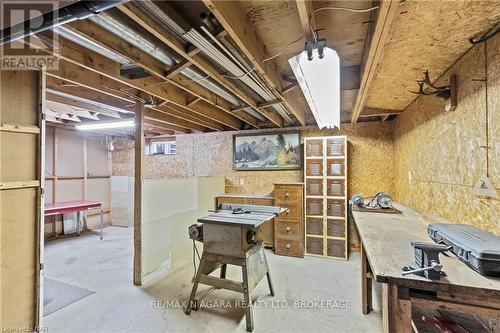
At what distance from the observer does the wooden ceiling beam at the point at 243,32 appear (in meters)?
1.31

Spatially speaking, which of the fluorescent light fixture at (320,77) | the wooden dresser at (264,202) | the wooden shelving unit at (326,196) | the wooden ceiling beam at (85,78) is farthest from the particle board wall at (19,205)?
the wooden shelving unit at (326,196)

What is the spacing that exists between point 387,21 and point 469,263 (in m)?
1.27

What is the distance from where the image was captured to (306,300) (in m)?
2.68

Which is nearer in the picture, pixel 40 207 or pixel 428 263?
pixel 428 263

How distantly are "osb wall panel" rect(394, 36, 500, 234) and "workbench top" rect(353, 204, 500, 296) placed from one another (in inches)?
12.9

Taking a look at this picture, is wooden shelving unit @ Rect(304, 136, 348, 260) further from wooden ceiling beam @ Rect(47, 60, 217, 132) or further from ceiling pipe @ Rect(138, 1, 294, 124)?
wooden ceiling beam @ Rect(47, 60, 217, 132)

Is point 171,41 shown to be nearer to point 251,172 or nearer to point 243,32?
point 243,32

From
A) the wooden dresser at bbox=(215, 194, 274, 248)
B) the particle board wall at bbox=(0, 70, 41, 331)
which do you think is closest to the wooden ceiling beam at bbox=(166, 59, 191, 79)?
the particle board wall at bbox=(0, 70, 41, 331)

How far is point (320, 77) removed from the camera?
1.86m

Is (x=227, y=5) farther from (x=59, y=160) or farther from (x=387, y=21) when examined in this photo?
(x=59, y=160)

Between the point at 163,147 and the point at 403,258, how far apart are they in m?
5.93

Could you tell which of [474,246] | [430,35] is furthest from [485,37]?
[474,246]

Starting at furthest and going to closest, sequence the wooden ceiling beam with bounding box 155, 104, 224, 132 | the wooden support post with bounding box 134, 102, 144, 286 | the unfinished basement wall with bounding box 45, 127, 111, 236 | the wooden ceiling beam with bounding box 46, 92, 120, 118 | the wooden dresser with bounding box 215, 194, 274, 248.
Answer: the unfinished basement wall with bounding box 45, 127, 111, 236 → the wooden dresser with bounding box 215, 194, 274, 248 → the wooden ceiling beam with bounding box 155, 104, 224, 132 → the wooden ceiling beam with bounding box 46, 92, 120, 118 → the wooden support post with bounding box 134, 102, 144, 286

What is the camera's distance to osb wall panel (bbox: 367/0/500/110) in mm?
1201
